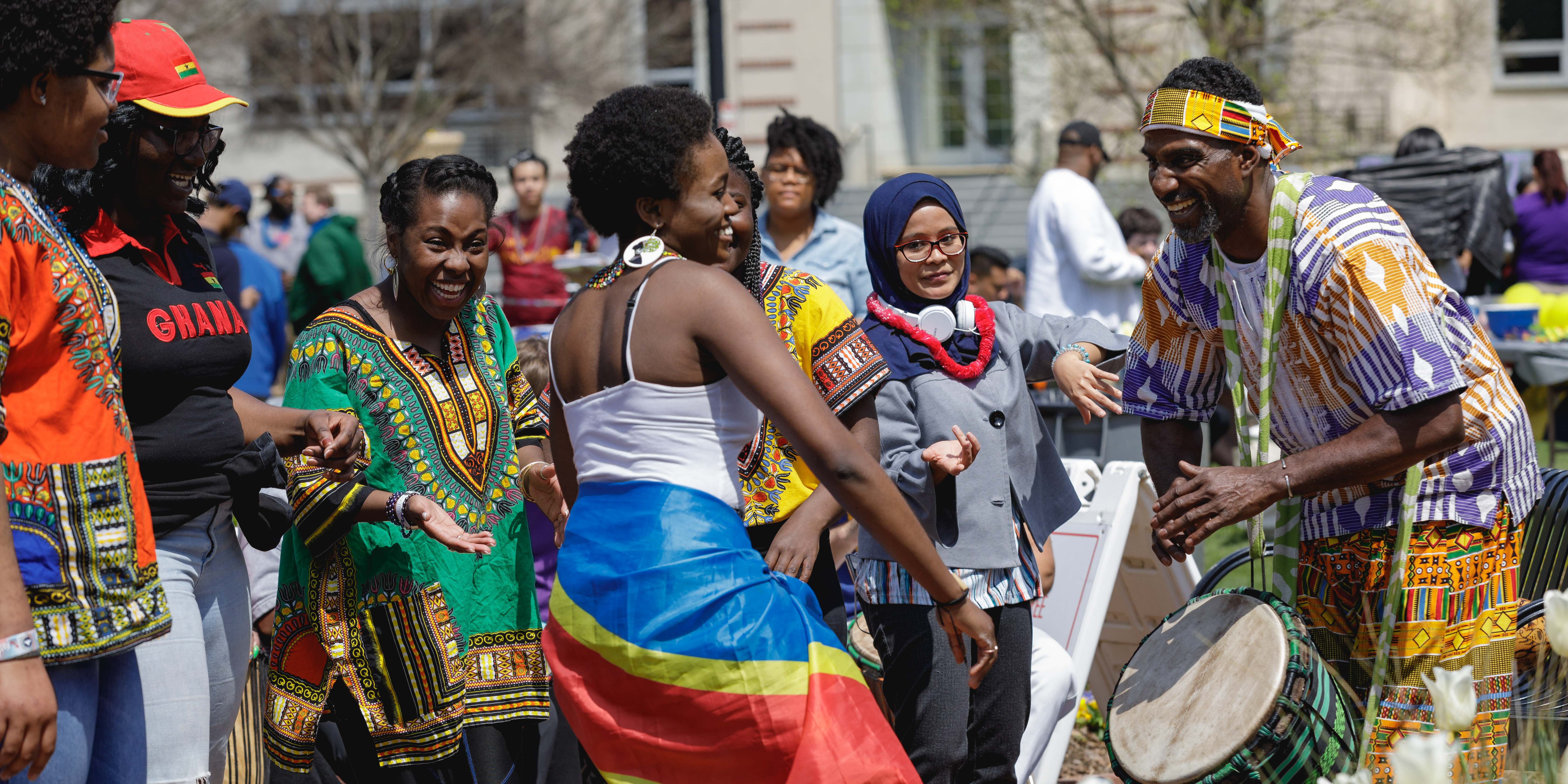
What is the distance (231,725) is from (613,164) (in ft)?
5.08

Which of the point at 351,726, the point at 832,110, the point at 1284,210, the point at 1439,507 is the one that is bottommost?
the point at 351,726

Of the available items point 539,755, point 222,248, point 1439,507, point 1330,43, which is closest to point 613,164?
point 1439,507

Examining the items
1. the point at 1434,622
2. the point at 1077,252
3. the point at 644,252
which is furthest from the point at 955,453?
the point at 1077,252

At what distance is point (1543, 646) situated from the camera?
2734 mm

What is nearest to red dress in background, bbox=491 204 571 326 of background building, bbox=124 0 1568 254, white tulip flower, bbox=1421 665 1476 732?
white tulip flower, bbox=1421 665 1476 732

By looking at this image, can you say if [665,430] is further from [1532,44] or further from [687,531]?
[1532,44]

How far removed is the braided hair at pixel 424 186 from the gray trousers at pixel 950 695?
1.46 m

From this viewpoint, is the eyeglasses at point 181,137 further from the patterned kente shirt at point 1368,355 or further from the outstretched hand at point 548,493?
the patterned kente shirt at point 1368,355

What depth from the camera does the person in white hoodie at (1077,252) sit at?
288 inches

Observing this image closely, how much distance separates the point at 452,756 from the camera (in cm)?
354

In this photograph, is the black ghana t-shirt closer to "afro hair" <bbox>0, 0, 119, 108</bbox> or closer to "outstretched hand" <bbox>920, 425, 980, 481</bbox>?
"afro hair" <bbox>0, 0, 119, 108</bbox>

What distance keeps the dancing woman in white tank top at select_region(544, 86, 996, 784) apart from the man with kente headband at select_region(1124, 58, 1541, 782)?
0.88 metres

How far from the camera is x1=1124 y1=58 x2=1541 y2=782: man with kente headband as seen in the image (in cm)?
288

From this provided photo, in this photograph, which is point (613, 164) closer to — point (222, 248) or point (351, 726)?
point (351, 726)
